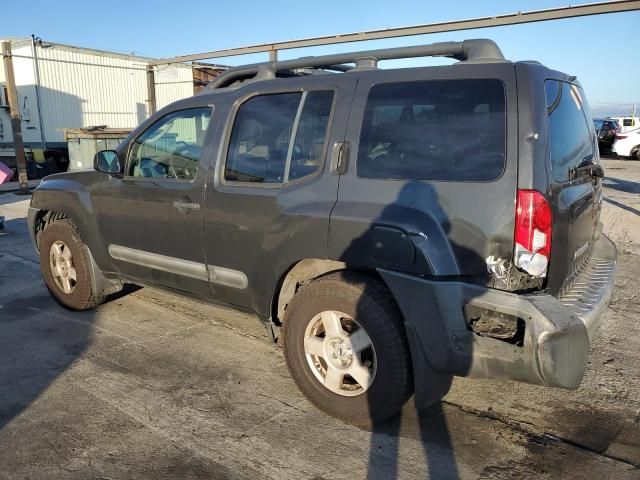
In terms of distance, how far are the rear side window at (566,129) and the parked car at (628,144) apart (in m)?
24.3

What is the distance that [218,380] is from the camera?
3.56 m

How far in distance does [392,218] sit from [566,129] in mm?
1119

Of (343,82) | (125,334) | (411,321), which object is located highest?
(343,82)

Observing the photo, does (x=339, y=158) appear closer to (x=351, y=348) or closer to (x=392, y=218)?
(x=392, y=218)

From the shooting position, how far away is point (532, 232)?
2.49 metres

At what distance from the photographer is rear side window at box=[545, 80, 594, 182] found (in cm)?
268

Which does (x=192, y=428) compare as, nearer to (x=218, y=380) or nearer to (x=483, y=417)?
(x=218, y=380)

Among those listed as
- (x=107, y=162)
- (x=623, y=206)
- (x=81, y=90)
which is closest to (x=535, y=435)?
(x=107, y=162)

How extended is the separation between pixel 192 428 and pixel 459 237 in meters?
1.84

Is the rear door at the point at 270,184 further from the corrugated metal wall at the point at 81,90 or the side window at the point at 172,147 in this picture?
the corrugated metal wall at the point at 81,90

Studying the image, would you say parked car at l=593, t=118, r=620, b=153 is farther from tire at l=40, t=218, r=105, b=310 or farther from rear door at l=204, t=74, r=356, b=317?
tire at l=40, t=218, r=105, b=310

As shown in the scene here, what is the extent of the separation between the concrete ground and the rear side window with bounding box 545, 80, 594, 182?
1456 mm

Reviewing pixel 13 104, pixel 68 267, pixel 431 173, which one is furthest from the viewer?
pixel 13 104

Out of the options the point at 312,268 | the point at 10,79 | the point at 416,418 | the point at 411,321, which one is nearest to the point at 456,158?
the point at 411,321
